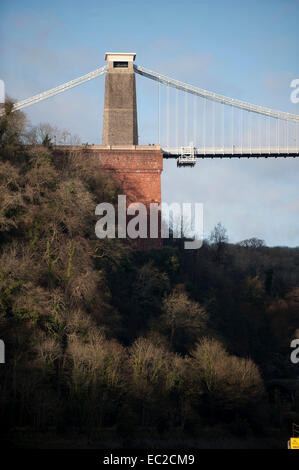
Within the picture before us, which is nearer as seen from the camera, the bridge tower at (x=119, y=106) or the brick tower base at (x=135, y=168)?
the brick tower base at (x=135, y=168)

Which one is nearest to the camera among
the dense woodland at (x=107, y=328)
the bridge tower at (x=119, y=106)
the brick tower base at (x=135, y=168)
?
the dense woodland at (x=107, y=328)

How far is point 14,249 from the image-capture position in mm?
31609

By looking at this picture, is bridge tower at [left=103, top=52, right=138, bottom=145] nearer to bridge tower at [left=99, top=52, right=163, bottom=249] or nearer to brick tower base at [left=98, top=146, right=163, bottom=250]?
bridge tower at [left=99, top=52, right=163, bottom=249]

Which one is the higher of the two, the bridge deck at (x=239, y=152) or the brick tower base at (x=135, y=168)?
the bridge deck at (x=239, y=152)

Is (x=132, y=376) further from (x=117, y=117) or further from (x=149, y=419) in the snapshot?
(x=117, y=117)

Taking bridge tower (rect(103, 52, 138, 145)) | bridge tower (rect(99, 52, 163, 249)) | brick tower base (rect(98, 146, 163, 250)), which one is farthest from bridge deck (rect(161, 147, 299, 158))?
bridge tower (rect(103, 52, 138, 145))

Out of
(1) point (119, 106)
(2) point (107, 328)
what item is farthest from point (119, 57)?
(2) point (107, 328)

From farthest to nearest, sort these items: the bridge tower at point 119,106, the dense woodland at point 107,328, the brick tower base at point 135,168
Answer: the bridge tower at point 119,106 → the brick tower base at point 135,168 → the dense woodland at point 107,328

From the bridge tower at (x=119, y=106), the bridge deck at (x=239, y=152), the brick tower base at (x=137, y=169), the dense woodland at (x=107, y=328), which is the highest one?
the bridge tower at (x=119, y=106)

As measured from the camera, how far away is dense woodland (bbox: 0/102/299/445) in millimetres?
28719

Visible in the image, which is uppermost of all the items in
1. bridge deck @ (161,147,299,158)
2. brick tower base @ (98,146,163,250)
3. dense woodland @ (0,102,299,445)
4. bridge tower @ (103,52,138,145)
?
bridge tower @ (103,52,138,145)

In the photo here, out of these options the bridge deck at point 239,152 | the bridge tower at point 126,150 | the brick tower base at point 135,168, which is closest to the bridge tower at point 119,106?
the bridge tower at point 126,150

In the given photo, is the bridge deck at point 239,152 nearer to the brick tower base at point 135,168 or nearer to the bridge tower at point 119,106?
the brick tower base at point 135,168

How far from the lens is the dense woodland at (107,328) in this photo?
2872 cm
